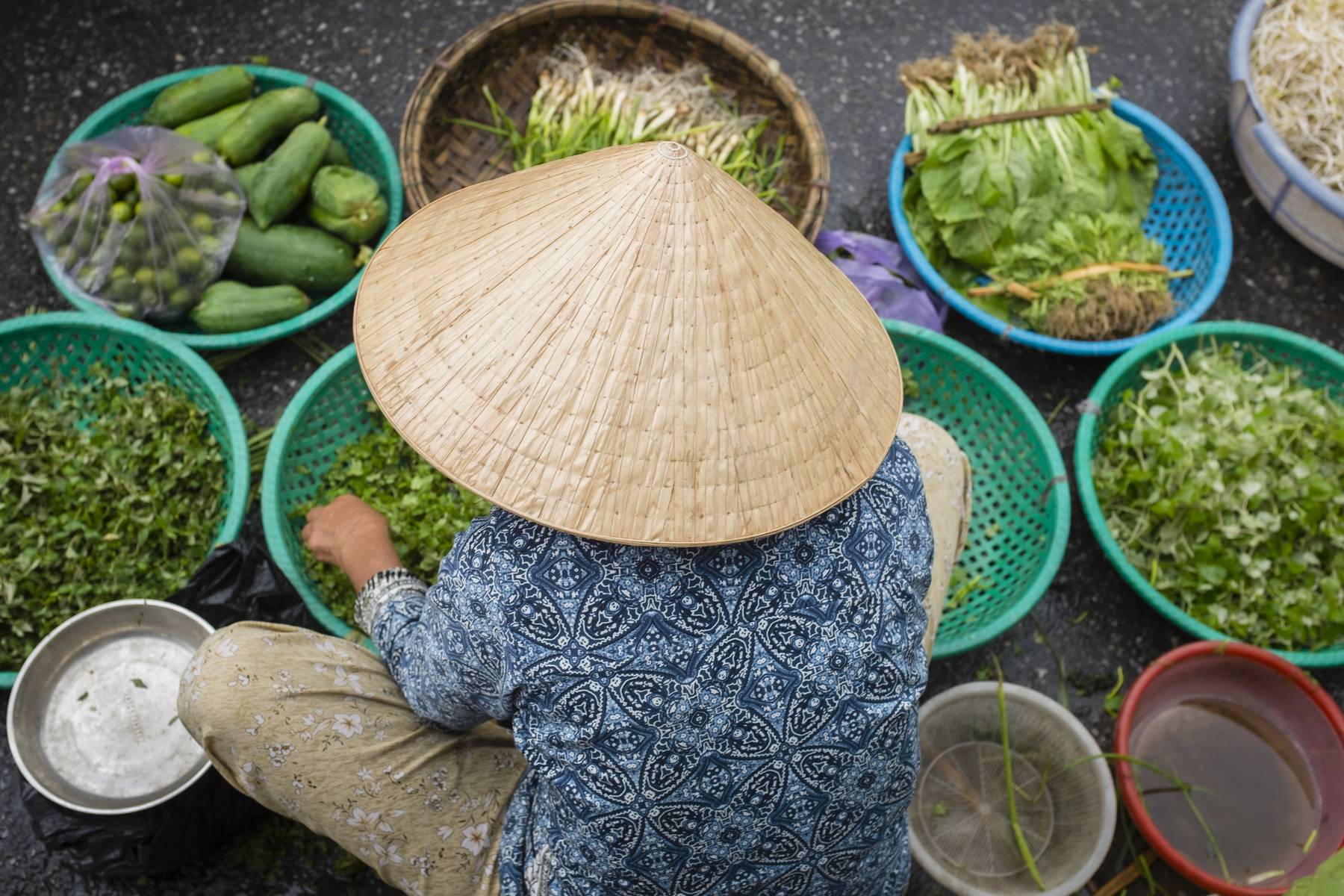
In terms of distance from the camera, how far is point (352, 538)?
7.02 ft

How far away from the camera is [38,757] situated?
204 cm

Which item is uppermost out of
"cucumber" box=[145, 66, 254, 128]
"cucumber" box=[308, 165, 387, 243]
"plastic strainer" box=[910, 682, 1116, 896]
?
"cucumber" box=[145, 66, 254, 128]

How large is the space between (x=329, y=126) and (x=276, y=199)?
373 millimetres

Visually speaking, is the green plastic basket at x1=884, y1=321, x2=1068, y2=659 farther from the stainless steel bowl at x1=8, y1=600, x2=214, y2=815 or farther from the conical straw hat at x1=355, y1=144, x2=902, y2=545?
the stainless steel bowl at x1=8, y1=600, x2=214, y2=815

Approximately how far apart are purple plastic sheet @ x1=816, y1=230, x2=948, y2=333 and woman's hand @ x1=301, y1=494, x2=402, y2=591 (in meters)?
1.39

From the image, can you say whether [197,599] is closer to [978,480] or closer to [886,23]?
[978,480]

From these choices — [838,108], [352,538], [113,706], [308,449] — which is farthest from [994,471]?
[113,706]

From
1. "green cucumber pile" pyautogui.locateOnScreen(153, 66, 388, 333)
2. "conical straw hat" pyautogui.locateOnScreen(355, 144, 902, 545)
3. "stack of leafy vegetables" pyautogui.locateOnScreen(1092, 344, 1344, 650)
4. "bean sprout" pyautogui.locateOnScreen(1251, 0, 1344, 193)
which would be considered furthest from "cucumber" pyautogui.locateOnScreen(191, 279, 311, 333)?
"bean sprout" pyautogui.locateOnScreen(1251, 0, 1344, 193)

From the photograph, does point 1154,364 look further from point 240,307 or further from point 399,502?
point 240,307

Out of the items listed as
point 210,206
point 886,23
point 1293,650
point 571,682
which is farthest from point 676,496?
point 886,23

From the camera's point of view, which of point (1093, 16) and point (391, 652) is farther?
point (1093, 16)

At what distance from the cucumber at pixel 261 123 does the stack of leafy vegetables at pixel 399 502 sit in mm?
811

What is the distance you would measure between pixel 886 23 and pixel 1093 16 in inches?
28.5

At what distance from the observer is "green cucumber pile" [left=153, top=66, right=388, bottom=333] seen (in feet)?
8.48
